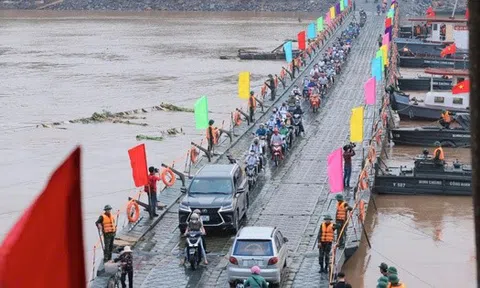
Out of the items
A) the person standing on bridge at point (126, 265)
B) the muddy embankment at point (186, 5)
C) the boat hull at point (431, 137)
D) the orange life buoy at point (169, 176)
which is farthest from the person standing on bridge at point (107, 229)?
the muddy embankment at point (186, 5)

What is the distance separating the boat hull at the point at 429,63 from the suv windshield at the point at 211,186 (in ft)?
121

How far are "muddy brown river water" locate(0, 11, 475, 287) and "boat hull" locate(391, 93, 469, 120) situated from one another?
6229mm

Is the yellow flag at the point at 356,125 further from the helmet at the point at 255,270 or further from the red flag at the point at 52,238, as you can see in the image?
the red flag at the point at 52,238

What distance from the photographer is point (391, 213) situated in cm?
2741

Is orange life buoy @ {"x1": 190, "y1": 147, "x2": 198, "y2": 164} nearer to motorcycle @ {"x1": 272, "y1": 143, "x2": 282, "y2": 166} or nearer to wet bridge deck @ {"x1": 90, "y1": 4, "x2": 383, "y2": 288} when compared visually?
wet bridge deck @ {"x1": 90, "y1": 4, "x2": 383, "y2": 288}

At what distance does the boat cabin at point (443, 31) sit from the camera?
5819cm

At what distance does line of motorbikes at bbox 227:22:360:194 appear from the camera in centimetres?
2778

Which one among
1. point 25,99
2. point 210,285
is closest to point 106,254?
point 210,285

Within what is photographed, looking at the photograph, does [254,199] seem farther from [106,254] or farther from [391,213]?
[106,254]

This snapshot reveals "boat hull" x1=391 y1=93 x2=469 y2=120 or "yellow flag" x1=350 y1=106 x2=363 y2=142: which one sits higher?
"yellow flag" x1=350 y1=106 x2=363 y2=142

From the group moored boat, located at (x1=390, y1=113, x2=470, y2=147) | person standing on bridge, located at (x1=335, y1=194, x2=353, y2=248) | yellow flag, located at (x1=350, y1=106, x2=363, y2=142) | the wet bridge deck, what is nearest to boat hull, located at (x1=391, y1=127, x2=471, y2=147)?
moored boat, located at (x1=390, y1=113, x2=470, y2=147)

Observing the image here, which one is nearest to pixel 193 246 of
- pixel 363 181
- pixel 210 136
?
pixel 363 181

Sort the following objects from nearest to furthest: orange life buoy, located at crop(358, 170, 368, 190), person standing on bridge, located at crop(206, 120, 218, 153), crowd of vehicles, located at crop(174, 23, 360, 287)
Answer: crowd of vehicles, located at crop(174, 23, 360, 287)
orange life buoy, located at crop(358, 170, 368, 190)
person standing on bridge, located at crop(206, 120, 218, 153)

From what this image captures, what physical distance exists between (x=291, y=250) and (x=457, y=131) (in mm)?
18147
